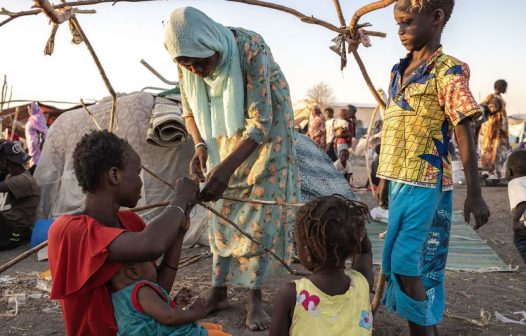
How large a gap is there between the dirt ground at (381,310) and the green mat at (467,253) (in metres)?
0.12

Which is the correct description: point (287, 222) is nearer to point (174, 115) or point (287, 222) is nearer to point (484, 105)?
point (174, 115)

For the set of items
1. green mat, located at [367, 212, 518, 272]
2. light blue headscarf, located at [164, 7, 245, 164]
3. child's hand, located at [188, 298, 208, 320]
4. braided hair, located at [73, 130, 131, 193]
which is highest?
light blue headscarf, located at [164, 7, 245, 164]

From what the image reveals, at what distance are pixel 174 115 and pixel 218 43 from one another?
106 inches

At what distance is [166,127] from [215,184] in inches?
116

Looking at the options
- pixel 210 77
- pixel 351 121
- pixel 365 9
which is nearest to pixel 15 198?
pixel 210 77

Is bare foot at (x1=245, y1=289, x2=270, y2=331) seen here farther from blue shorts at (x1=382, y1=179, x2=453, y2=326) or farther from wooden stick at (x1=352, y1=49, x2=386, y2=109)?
wooden stick at (x1=352, y1=49, x2=386, y2=109)

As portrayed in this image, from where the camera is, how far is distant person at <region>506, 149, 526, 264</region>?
3.79 metres

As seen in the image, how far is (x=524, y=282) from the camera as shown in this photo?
397cm

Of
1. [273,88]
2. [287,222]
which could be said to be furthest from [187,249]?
[273,88]

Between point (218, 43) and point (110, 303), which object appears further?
point (218, 43)

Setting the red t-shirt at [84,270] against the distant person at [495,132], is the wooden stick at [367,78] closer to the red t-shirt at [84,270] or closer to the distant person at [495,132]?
the red t-shirt at [84,270]


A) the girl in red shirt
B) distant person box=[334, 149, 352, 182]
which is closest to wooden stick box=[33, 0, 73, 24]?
the girl in red shirt

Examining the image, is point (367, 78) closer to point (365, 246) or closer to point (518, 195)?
point (365, 246)

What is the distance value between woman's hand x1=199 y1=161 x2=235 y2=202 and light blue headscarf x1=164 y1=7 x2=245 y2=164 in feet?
1.18
